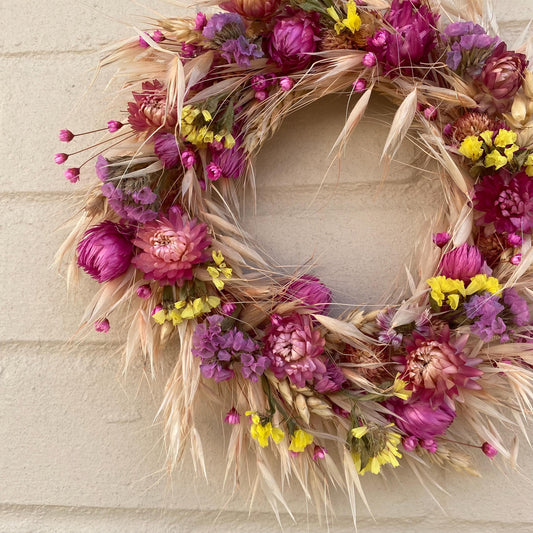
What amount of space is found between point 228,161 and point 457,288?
36cm

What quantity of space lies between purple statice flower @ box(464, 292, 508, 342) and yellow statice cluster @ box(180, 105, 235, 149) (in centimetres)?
39

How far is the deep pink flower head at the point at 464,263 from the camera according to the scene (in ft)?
2.33

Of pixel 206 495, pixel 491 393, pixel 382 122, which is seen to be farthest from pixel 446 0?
pixel 206 495

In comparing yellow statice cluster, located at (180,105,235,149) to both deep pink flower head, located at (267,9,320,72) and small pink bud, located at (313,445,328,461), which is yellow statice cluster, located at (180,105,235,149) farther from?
small pink bud, located at (313,445,328,461)

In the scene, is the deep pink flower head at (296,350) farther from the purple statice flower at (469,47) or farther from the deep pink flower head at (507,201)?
the purple statice flower at (469,47)

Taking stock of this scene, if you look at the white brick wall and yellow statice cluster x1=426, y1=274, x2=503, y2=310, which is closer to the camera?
yellow statice cluster x1=426, y1=274, x2=503, y2=310

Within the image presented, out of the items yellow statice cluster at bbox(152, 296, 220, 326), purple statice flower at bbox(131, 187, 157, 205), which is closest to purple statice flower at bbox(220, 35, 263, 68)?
purple statice flower at bbox(131, 187, 157, 205)

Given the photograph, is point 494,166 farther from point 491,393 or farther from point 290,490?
point 290,490

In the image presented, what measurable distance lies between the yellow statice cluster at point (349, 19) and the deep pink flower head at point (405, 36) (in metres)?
0.03

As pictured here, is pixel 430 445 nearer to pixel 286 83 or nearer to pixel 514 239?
pixel 514 239

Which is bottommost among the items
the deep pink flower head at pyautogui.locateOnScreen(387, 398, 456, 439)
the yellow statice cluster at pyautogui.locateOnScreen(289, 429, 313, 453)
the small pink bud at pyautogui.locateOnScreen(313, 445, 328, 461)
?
the small pink bud at pyautogui.locateOnScreen(313, 445, 328, 461)

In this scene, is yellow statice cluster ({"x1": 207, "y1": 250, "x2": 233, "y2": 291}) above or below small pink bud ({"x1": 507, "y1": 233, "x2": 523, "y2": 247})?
below

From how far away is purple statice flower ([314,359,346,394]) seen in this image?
0.72 m

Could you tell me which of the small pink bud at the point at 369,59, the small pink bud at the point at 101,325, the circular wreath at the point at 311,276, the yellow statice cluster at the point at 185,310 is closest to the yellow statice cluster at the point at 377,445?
the circular wreath at the point at 311,276
